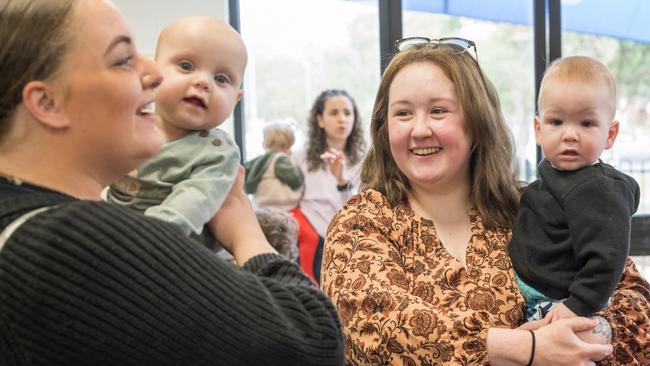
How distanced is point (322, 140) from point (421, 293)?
3394 mm

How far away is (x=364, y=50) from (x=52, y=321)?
5.18 m

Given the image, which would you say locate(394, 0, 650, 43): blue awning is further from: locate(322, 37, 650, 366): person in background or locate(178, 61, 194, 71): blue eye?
locate(178, 61, 194, 71): blue eye

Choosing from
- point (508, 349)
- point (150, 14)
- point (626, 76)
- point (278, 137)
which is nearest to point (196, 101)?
point (508, 349)

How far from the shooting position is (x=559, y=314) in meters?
1.63

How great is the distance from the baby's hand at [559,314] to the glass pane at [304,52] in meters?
4.29

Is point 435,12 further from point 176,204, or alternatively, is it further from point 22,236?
point 22,236

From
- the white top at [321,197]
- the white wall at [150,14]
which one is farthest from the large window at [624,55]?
the white wall at [150,14]

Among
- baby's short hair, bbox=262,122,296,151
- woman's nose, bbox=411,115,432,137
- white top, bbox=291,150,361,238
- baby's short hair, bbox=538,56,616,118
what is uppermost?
baby's short hair, bbox=538,56,616,118

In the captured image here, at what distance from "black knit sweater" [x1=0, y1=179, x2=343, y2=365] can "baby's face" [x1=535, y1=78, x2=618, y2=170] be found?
1.02 metres

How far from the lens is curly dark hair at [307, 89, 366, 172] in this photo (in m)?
5.00

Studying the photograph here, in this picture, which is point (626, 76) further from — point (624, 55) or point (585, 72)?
point (585, 72)

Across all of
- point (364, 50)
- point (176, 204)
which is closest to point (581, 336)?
point (176, 204)

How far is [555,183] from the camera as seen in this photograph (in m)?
1.76

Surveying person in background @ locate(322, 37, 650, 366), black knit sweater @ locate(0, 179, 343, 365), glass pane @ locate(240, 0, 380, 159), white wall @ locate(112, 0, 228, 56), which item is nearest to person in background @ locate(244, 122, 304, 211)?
glass pane @ locate(240, 0, 380, 159)
